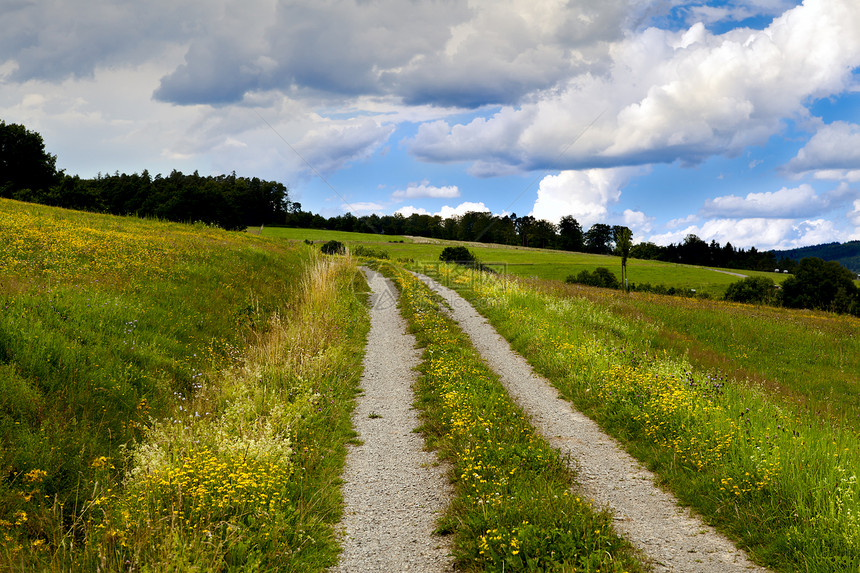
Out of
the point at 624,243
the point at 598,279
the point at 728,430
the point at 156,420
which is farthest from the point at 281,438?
the point at 598,279

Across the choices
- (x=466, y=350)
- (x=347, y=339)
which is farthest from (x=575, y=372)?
(x=347, y=339)

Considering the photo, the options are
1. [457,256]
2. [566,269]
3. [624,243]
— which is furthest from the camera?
[566,269]

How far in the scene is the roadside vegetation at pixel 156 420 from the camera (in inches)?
209

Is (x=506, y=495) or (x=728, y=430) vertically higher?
(x=728, y=430)

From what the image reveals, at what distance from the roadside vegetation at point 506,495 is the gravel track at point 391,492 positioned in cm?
30

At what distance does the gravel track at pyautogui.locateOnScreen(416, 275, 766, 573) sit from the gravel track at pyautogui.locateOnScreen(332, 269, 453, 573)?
2.26 metres

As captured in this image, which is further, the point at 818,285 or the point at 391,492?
the point at 818,285

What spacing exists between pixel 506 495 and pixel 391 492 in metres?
1.85

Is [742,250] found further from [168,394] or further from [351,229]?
[168,394]

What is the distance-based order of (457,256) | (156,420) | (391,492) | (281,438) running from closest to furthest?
(391,492) < (156,420) < (281,438) < (457,256)

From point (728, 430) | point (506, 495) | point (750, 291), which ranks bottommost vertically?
point (506, 495)

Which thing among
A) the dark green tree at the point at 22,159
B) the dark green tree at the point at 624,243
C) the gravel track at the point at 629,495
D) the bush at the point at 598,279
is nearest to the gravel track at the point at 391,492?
the gravel track at the point at 629,495

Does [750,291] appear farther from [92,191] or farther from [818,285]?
[92,191]

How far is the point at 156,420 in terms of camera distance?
788 centimetres
